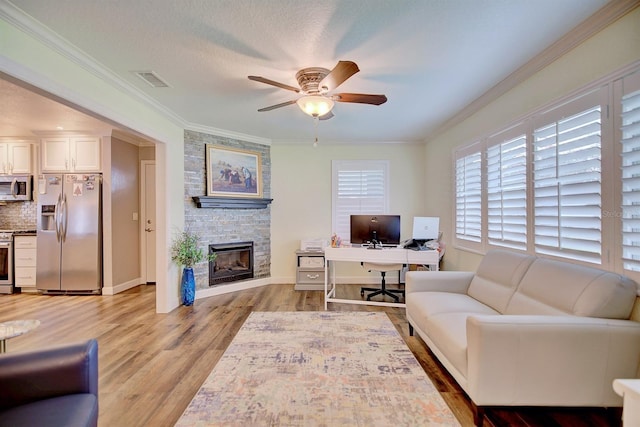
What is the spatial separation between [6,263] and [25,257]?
1.15 feet

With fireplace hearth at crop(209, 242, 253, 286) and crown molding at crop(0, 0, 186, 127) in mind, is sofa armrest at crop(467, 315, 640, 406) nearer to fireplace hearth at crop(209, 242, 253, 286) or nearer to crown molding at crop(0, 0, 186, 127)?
crown molding at crop(0, 0, 186, 127)

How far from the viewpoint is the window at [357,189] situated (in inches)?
207

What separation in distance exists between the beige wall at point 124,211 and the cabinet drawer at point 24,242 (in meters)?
1.29

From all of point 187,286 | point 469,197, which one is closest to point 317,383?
point 187,286

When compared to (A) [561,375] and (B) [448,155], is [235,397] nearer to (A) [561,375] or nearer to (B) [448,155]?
(A) [561,375]

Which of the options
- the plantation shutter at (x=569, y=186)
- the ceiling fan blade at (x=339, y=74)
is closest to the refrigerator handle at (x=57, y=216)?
the ceiling fan blade at (x=339, y=74)

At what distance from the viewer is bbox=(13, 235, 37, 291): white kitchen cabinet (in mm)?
4696

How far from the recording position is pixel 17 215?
502cm

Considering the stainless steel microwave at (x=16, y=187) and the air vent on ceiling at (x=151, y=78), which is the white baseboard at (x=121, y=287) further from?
the air vent on ceiling at (x=151, y=78)

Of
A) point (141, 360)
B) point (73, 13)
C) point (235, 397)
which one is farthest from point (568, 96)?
point (141, 360)

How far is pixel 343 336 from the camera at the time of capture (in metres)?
3.01

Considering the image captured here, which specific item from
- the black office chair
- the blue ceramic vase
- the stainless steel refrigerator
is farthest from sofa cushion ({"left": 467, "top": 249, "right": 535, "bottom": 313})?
the stainless steel refrigerator

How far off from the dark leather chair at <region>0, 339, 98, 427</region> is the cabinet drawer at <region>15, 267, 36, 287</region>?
461cm

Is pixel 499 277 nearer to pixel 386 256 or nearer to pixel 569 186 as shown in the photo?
pixel 569 186
